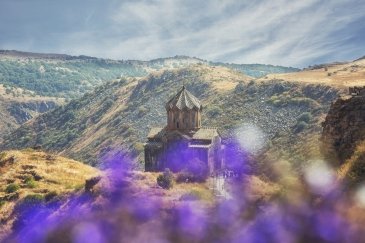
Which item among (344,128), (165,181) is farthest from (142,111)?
(344,128)

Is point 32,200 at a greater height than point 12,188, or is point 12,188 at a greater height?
point 12,188

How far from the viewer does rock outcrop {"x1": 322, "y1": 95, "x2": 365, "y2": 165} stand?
23.8 meters

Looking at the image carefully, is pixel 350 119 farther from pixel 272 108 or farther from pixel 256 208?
pixel 272 108

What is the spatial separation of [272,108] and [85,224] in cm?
7438

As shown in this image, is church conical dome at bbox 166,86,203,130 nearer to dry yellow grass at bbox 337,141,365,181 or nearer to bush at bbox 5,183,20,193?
bush at bbox 5,183,20,193

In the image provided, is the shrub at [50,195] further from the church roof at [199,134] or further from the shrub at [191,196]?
the shrub at [191,196]

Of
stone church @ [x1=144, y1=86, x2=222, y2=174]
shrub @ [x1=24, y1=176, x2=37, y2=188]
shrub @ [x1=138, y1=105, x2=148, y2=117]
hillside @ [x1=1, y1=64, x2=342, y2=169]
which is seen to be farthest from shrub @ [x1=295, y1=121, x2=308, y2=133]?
shrub @ [x1=138, y1=105, x2=148, y2=117]

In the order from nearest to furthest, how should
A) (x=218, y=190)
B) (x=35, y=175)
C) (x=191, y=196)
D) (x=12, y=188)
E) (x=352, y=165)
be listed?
1. (x=352, y=165)
2. (x=191, y=196)
3. (x=218, y=190)
4. (x=12, y=188)
5. (x=35, y=175)

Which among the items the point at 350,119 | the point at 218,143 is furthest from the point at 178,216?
the point at 218,143

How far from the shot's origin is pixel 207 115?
116 meters

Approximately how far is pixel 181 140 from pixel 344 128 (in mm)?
24725

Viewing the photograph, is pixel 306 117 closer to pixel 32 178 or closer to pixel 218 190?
pixel 218 190

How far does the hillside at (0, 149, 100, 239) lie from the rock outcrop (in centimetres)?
2485

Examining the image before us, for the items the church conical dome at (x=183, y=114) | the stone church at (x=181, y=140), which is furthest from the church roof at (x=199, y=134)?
the church conical dome at (x=183, y=114)
